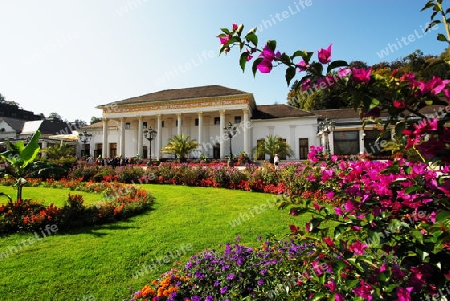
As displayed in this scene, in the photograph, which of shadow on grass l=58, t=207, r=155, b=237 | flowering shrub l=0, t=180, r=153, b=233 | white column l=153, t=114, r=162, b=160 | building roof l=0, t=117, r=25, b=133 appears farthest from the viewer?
building roof l=0, t=117, r=25, b=133

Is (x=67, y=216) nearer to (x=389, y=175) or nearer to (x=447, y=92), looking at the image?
(x=389, y=175)

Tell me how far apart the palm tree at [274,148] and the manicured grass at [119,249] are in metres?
22.4

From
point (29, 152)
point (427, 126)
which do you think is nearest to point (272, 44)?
point (427, 126)

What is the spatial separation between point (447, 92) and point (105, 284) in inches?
189

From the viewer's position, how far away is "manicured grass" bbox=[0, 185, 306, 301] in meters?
3.97

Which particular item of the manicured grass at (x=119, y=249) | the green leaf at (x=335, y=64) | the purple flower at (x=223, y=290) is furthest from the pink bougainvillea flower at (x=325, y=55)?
the manicured grass at (x=119, y=249)

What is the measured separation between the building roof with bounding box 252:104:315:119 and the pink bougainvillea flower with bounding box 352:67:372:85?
3352 centimetres

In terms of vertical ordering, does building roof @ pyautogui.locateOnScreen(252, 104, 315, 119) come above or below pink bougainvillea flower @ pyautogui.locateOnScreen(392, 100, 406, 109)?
above

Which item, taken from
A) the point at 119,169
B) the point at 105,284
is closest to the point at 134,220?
the point at 105,284

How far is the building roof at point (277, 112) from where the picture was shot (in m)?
34.1

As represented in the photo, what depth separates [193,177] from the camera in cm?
1505

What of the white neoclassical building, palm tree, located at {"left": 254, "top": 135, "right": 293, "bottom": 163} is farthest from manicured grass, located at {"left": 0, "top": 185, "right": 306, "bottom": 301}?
the white neoclassical building

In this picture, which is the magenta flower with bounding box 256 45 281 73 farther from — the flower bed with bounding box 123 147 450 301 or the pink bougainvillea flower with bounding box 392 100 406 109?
the flower bed with bounding box 123 147 450 301

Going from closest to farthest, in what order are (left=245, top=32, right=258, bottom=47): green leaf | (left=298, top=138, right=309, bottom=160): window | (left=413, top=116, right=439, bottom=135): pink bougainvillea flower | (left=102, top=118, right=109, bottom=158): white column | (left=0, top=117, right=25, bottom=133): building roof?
(left=413, top=116, right=439, bottom=135): pink bougainvillea flower < (left=245, top=32, right=258, bottom=47): green leaf < (left=298, top=138, right=309, bottom=160): window < (left=102, top=118, right=109, bottom=158): white column < (left=0, top=117, right=25, bottom=133): building roof
